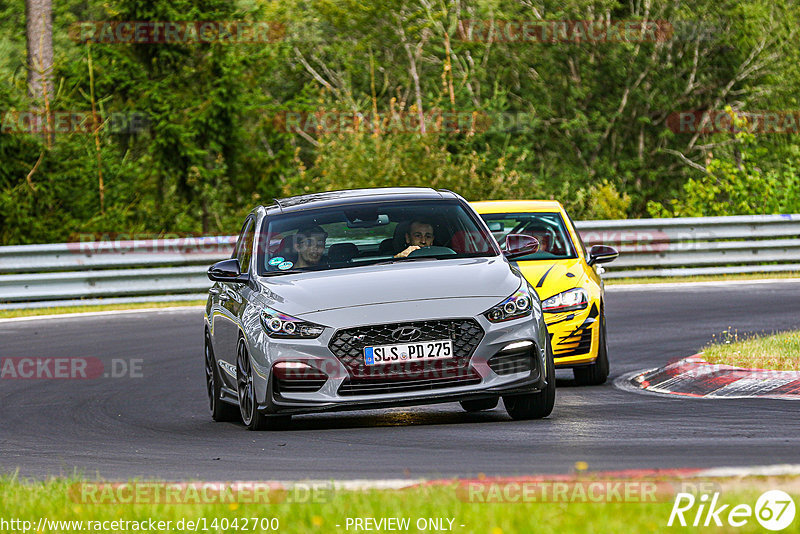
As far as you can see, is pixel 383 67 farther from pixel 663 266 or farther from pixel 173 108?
pixel 663 266

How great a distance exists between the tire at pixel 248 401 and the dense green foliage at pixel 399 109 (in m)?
15.8

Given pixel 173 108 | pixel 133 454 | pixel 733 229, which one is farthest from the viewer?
pixel 173 108

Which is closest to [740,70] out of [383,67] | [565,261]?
[383,67]

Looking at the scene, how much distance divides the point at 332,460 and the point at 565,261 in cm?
568

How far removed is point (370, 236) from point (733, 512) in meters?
5.47

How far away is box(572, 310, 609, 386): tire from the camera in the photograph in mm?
12820

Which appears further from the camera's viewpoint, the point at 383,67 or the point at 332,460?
the point at 383,67

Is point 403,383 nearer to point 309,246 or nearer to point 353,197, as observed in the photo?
point 309,246

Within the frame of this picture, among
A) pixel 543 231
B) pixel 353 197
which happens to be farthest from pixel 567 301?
pixel 353 197

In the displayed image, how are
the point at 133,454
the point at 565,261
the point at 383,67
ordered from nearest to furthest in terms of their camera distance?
1. the point at 133,454
2. the point at 565,261
3. the point at 383,67

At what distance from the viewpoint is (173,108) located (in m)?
31.8

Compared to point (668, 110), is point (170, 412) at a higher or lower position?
higher

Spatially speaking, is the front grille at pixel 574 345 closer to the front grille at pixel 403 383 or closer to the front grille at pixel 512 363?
the front grille at pixel 512 363

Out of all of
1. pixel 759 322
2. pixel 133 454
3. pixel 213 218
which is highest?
pixel 133 454
